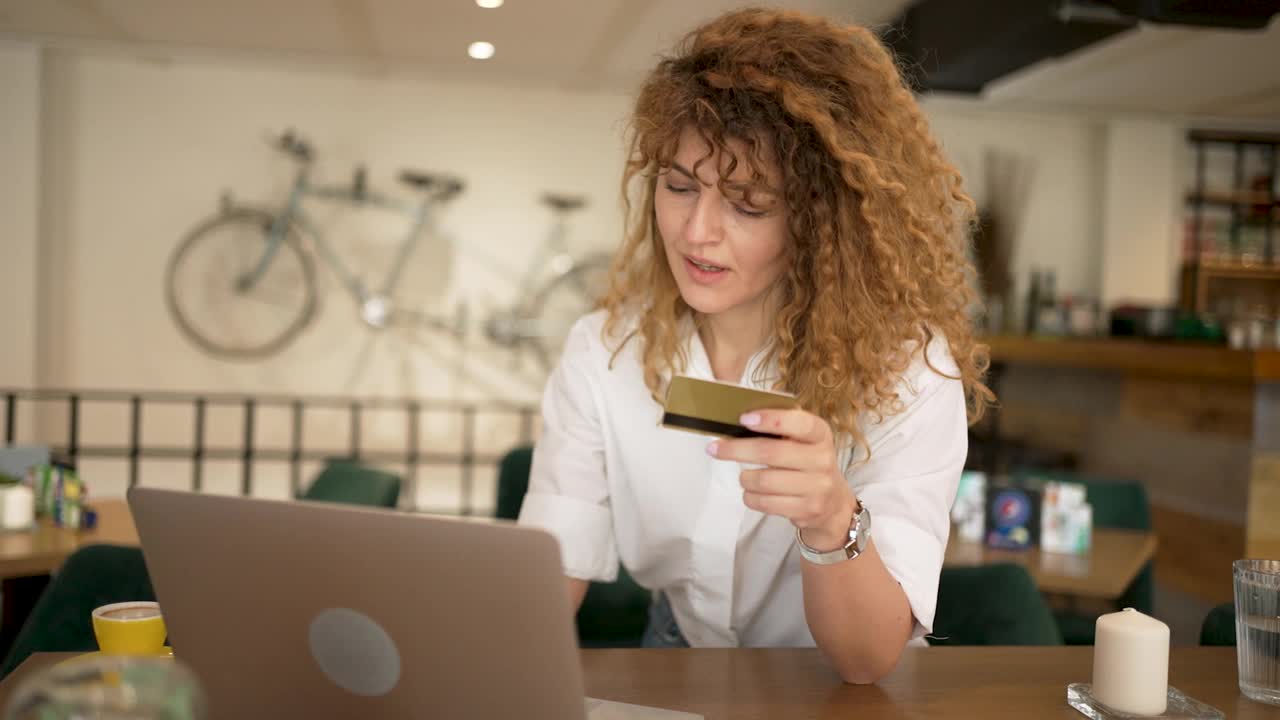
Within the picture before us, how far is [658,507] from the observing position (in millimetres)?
1485

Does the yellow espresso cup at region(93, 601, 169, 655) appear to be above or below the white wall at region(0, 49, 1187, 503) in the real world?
below

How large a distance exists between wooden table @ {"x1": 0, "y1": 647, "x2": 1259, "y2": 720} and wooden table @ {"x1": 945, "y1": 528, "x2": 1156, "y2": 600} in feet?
3.64

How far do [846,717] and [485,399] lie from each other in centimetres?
574

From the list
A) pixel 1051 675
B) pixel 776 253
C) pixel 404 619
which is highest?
pixel 776 253

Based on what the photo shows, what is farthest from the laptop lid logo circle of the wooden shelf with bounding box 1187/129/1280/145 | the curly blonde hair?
the wooden shelf with bounding box 1187/129/1280/145

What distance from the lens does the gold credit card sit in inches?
34.5

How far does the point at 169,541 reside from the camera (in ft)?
2.61

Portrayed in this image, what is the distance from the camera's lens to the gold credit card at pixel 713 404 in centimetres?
88

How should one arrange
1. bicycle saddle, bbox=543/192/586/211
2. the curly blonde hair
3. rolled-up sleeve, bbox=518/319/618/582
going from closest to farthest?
the curly blonde hair, rolled-up sleeve, bbox=518/319/618/582, bicycle saddle, bbox=543/192/586/211

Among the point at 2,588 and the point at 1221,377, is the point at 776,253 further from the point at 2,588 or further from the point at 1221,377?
the point at 1221,377

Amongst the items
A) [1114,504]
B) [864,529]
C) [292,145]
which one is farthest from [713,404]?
[292,145]

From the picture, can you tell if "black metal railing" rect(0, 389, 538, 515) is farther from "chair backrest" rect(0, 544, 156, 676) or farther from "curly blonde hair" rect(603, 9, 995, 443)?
"curly blonde hair" rect(603, 9, 995, 443)

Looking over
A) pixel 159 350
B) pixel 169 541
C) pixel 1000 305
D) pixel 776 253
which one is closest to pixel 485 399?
pixel 159 350

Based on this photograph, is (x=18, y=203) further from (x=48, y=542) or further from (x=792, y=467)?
(x=792, y=467)
